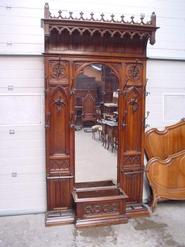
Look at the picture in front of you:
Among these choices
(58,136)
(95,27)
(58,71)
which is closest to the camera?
(95,27)

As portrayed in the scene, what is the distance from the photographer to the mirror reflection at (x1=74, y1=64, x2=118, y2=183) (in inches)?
130

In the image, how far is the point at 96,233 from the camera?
3.07 meters

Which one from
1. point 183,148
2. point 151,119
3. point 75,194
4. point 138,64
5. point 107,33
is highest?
point 107,33

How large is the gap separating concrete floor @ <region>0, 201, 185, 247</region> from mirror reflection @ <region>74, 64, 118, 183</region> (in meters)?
0.66

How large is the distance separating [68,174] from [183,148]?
160 centimetres

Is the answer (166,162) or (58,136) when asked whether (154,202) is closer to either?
(166,162)

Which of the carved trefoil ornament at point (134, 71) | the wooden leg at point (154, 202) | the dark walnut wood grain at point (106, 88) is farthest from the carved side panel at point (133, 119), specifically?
the wooden leg at point (154, 202)

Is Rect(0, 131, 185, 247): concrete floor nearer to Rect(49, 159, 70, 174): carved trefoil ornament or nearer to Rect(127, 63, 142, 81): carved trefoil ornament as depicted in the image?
Rect(49, 159, 70, 174): carved trefoil ornament

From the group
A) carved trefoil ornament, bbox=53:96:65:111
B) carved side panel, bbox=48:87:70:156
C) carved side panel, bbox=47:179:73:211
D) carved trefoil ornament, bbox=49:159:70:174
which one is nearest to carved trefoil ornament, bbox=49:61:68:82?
carved side panel, bbox=48:87:70:156

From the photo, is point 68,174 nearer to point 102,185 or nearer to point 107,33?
point 102,185

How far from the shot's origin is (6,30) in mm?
3250

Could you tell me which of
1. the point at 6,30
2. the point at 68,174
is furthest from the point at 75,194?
the point at 6,30

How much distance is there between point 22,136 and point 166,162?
1.82 metres

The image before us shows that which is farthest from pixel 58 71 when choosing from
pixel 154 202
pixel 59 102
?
pixel 154 202
